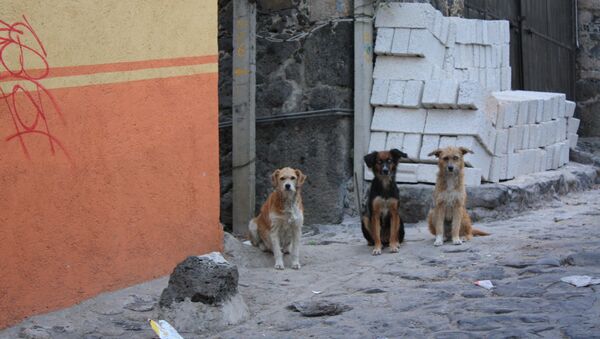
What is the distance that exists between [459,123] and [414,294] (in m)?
3.90

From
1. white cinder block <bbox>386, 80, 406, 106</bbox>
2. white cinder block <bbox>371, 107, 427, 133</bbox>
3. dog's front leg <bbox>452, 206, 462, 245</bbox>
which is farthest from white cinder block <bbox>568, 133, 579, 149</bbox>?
dog's front leg <bbox>452, 206, 462, 245</bbox>

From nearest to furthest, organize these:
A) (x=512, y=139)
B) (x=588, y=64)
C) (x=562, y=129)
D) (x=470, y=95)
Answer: (x=470, y=95) → (x=512, y=139) → (x=562, y=129) → (x=588, y=64)

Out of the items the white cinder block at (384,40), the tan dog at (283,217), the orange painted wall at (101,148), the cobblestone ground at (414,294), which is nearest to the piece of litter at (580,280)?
the cobblestone ground at (414,294)

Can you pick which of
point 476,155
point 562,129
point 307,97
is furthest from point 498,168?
point 562,129

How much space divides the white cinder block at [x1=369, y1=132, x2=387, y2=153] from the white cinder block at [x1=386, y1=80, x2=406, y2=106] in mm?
386

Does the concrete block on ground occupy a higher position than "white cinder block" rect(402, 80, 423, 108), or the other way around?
the concrete block on ground

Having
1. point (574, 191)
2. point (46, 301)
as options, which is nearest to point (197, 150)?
point (46, 301)

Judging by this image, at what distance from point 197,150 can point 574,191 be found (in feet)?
22.7

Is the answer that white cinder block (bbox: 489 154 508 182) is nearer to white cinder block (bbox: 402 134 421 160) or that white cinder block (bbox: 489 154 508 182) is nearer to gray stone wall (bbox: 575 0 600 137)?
white cinder block (bbox: 402 134 421 160)

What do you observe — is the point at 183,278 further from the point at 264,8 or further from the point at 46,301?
the point at 264,8

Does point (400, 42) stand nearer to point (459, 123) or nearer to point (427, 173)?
point (459, 123)

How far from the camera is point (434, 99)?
9859 millimetres

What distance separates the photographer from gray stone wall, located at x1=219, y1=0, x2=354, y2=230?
10195mm

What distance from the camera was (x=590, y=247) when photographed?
7379 millimetres
